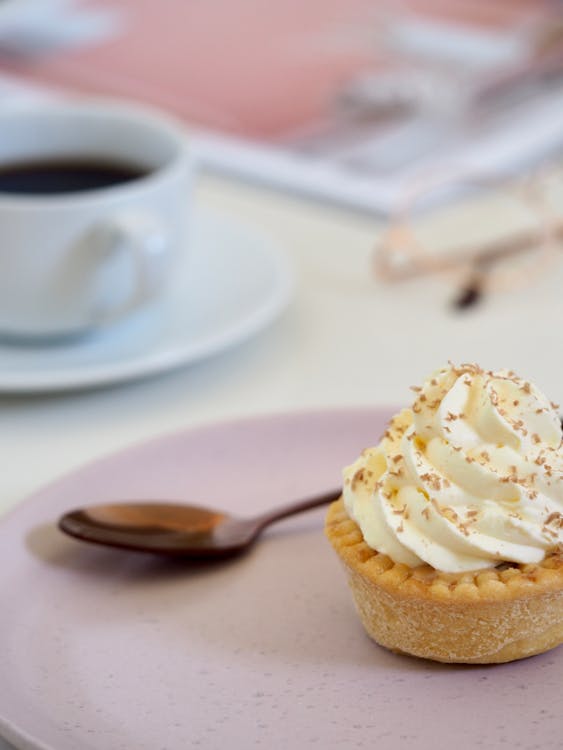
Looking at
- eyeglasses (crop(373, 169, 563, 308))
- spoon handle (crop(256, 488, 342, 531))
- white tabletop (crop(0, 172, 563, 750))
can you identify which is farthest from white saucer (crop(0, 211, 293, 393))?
spoon handle (crop(256, 488, 342, 531))

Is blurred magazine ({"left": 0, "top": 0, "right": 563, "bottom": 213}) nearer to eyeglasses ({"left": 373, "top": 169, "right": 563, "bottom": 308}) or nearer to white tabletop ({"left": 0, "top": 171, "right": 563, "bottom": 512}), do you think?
eyeglasses ({"left": 373, "top": 169, "right": 563, "bottom": 308})

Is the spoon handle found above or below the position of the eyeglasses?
below

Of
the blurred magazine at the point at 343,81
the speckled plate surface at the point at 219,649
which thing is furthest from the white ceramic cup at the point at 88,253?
the blurred magazine at the point at 343,81

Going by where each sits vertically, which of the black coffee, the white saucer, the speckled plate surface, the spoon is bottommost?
the speckled plate surface

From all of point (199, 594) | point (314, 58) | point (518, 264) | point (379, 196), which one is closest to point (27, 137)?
point (379, 196)

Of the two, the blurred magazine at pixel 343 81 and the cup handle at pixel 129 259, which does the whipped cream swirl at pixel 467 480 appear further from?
the blurred magazine at pixel 343 81

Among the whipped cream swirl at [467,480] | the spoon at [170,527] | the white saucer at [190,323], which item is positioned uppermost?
the white saucer at [190,323]
